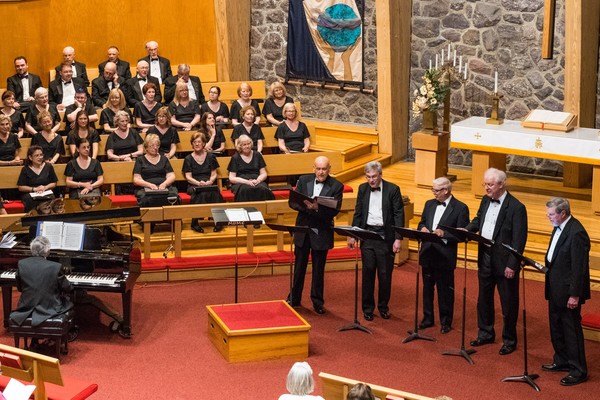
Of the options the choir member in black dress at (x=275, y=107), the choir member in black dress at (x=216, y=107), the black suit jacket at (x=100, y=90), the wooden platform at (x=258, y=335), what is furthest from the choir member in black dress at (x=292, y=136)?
the wooden platform at (x=258, y=335)

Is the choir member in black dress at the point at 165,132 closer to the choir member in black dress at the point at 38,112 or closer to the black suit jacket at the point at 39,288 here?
the choir member in black dress at the point at 38,112

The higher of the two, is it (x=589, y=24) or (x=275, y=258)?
(x=589, y=24)

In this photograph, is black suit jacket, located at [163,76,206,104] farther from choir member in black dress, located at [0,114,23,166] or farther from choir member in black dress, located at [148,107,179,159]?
choir member in black dress, located at [0,114,23,166]

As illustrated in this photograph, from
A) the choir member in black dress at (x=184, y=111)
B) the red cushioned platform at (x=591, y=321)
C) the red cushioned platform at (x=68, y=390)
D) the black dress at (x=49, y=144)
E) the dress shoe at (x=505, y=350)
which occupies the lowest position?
the dress shoe at (x=505, y=350)

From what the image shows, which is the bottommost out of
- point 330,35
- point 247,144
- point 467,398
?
point 467,398

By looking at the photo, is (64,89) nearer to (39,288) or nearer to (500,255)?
(39,288)

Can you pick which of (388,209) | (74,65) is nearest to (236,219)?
(388,209)

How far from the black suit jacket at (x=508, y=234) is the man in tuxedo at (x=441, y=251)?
15.4 inches

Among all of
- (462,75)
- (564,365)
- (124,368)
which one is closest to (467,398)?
(564,365)

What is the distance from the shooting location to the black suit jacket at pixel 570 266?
7129 mm

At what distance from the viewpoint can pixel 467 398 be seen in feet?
23.2

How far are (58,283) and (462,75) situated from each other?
656cm

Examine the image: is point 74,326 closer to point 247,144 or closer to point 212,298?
point 212,298

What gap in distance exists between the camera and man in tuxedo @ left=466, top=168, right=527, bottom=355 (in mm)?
7676
